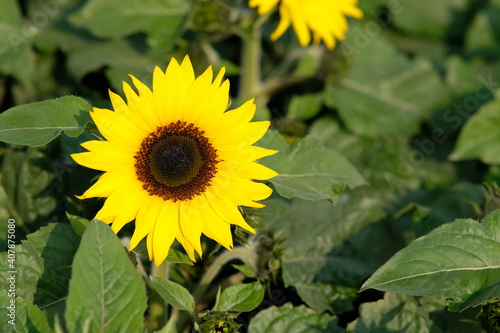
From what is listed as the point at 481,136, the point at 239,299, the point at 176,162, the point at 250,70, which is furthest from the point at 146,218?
the point at 481,136

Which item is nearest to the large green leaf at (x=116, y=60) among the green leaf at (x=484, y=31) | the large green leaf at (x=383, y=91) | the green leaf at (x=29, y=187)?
the green leaf at (x=29, y=187)

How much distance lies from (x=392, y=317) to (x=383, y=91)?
1.62m

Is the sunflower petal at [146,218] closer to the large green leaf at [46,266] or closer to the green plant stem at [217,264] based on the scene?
the large green leaf at [46,266]

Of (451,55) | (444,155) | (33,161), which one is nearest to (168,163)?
(33,161)

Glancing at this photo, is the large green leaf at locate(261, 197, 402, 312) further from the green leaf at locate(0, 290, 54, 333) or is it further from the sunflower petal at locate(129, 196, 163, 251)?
the green leaf at locate(0, 290, 54, 333)

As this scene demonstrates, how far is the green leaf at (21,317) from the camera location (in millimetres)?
1716

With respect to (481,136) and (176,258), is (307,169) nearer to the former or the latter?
(176,258)

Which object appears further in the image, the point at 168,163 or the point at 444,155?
the point at 444,155

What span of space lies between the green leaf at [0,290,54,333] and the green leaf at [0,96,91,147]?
45 cm

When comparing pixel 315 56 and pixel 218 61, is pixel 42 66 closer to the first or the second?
pixel 218 61

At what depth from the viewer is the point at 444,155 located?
3471 mm

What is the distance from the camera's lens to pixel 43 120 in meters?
1.83

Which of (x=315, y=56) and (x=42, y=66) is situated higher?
(x=42, y=66)

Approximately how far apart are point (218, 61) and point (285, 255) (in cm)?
116
